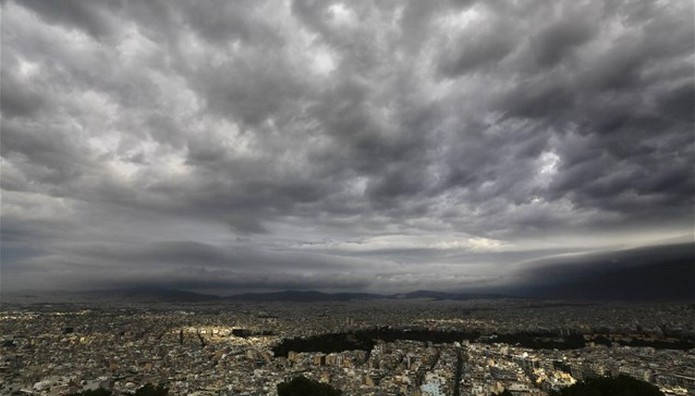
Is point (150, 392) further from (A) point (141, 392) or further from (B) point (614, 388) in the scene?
(B) point (614, 388)

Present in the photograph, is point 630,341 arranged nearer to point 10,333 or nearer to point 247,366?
point 247,366

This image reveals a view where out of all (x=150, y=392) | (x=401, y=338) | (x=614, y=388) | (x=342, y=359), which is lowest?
(x=401, y=338)

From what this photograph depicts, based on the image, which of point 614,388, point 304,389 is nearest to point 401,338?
point 304,389

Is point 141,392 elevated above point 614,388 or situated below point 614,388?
below

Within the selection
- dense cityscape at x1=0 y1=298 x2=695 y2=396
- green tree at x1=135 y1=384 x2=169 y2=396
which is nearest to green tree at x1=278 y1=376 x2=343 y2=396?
dense cityscape at x1=0 y1=298 x2=695 y2=396

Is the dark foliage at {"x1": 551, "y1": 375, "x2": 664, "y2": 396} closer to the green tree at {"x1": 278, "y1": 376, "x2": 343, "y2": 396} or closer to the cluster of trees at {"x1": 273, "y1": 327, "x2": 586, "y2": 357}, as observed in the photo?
the green tree at {"x1": 278, "y1": 376, "x2": 343, "y2": 396}

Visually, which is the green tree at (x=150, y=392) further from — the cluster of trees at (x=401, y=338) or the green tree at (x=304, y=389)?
the cluster of trees at (x=401, y=338)

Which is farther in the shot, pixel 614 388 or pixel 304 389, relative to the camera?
pixel 304 389

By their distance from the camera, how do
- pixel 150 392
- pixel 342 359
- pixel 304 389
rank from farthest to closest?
pixel 342 359 < pixel 150 392 < pixel 304 389
